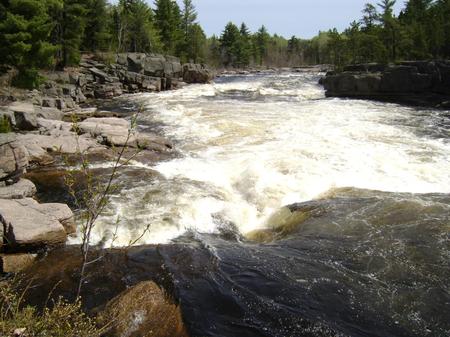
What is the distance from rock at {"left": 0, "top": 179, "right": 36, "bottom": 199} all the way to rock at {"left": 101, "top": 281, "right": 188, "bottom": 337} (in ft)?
16.3

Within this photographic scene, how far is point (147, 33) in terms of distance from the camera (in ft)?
157

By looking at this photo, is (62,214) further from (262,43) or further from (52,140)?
(262,43)

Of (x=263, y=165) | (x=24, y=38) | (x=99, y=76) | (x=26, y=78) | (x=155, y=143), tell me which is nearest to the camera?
(x=263, y=165)

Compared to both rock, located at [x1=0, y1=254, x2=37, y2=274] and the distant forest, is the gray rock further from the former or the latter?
the distant forest

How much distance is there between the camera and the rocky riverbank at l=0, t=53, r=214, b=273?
7.26 metres

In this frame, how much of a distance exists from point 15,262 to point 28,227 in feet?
2.43

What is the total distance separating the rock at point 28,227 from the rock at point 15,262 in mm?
219

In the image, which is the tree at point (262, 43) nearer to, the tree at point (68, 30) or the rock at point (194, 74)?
the rock at point (194, 74)

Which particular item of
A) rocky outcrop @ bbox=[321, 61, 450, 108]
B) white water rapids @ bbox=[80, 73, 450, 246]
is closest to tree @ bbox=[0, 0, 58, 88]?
white water rapids @ bbox=[80, 73, 450, 246]

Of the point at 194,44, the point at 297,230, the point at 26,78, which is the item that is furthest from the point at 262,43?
the point at 297,230

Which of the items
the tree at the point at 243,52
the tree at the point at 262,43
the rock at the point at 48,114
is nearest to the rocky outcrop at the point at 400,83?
the rock at the point at 48,114

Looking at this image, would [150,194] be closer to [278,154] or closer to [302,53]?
[278,154]

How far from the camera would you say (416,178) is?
36.1 ft

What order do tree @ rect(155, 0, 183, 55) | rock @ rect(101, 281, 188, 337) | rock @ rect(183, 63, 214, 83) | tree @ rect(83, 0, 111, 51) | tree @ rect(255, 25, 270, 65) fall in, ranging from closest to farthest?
rock @ rect(101, 281, 188, 337), tree @ rect(83, 0, 111, 51), rock @ rect(183, 63, 214, 83), tree @ rect(155, 0, 183, 55), tree @ rect(255, 25, 270, 65)
